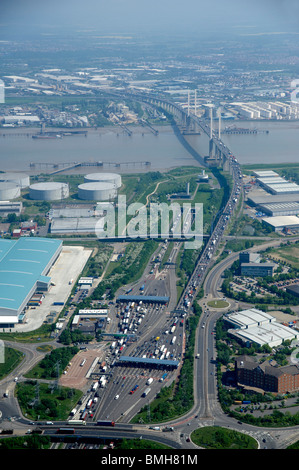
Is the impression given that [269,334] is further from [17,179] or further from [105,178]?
[17,179]

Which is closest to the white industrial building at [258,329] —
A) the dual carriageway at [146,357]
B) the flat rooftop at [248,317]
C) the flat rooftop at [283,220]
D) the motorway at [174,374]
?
the flat rooftop at [248,317]

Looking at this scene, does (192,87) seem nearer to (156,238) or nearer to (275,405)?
(156,238)

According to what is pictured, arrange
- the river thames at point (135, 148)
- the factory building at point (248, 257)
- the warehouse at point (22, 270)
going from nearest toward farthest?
the warehouse at point (22, 270) < the factory building at point (248, 257) < the river thames at point (135, 148)

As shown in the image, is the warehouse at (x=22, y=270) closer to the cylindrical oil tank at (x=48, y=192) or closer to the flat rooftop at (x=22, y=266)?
the flat rooftop at (x=22, y=266)

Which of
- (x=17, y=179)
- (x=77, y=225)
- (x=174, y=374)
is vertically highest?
(x=17, y=179)

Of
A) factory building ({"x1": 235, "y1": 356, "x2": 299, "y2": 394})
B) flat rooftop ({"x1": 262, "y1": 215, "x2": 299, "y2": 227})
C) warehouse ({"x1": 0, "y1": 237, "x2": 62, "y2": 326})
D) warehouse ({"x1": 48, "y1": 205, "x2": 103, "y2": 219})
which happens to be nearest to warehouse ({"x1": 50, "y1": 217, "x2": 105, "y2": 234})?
A: warehouse ({"x1": 48, "y1": 205, "x2": 103, "y2": 219})

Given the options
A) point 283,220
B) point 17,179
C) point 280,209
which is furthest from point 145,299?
point 17,179
